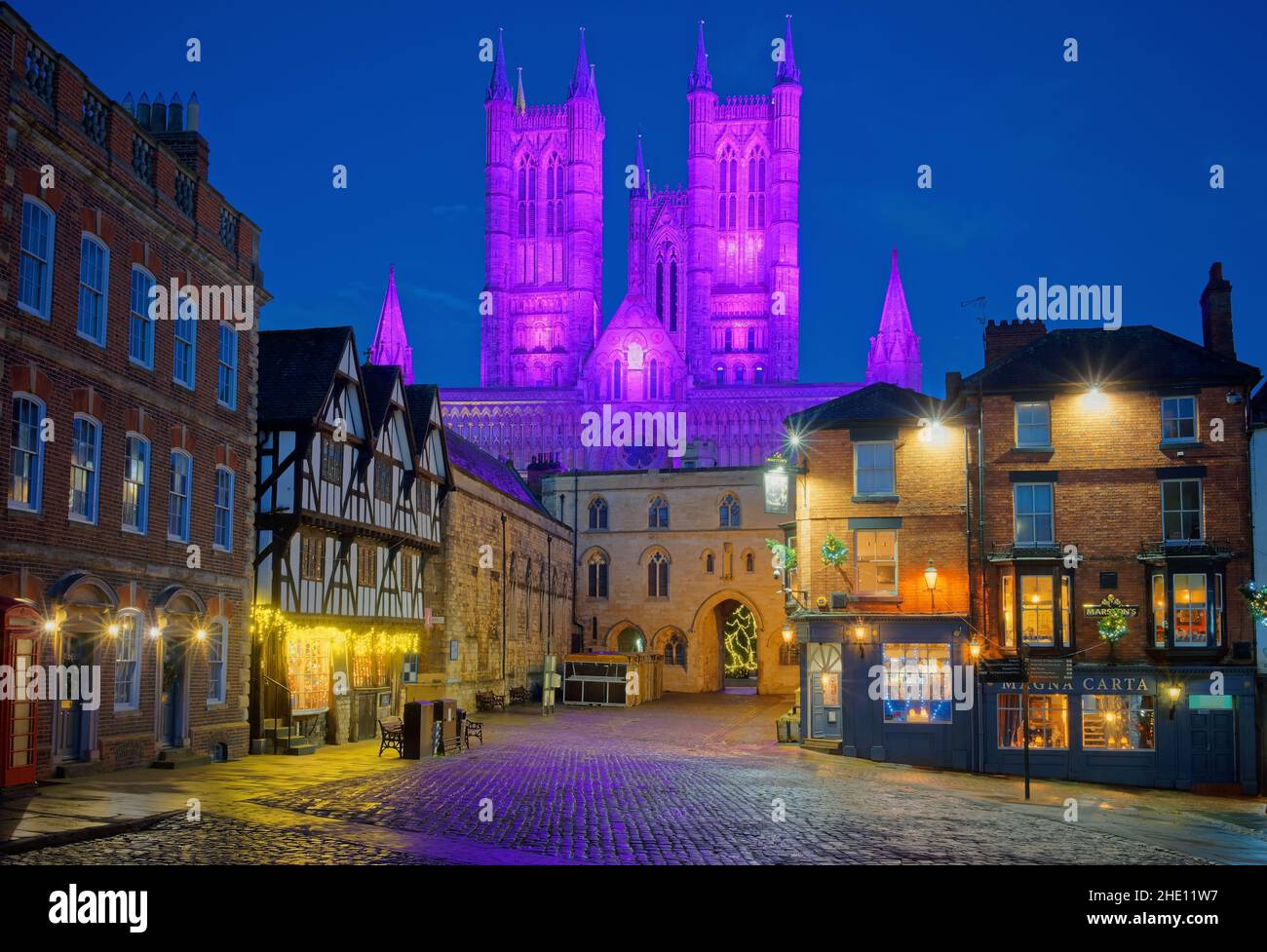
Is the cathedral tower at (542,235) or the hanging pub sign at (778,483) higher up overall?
the cathedral tower at (542,235)

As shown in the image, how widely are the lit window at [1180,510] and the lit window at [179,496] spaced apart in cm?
2189

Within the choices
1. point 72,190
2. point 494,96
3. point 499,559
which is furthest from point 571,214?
point 72,190

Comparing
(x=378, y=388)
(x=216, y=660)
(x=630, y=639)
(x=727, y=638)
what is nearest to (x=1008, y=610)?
(x=378, y=388)

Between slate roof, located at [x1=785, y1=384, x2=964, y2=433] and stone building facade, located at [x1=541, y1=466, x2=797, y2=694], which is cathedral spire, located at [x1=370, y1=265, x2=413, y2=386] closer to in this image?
stone building facade, located at [x1=541, y1=466, x2=797, y2=694]

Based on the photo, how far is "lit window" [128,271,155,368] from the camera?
21.6 m

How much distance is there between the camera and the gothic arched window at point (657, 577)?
210ft

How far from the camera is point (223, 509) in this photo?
25438 millimetres

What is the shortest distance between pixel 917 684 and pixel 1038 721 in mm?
2869

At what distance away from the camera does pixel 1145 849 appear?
1692 centimetres

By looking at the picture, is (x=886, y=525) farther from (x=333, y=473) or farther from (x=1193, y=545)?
(x=333, y=473)

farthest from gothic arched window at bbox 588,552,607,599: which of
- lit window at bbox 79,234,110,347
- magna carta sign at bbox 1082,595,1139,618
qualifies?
lit window at bbox 79,234,110,347

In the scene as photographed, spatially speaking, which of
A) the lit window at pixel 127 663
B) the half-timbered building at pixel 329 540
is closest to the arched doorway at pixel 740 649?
the half-timbered building at pixel 329 540

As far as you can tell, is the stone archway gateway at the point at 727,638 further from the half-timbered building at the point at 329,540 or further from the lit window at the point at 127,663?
the lit window at the point at 127,663

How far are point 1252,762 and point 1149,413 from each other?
27.4 feet
